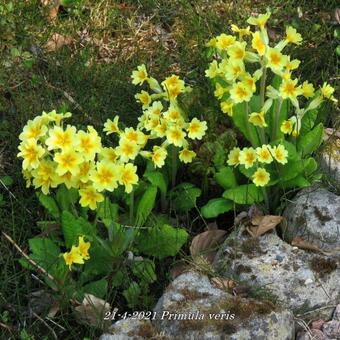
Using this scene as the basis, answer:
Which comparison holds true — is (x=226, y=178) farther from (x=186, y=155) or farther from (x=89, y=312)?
(x=89, y=312)

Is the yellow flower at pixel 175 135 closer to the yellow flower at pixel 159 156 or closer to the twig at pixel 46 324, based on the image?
the yellow flower at pixel 159 156

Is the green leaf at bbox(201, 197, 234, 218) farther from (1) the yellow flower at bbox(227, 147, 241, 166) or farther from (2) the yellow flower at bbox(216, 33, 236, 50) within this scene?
(2) the yellow flower at bbox(216, 33, 236, 50)

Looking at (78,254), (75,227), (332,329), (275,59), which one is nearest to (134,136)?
(75,227)

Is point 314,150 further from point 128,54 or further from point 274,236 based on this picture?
point 128,54

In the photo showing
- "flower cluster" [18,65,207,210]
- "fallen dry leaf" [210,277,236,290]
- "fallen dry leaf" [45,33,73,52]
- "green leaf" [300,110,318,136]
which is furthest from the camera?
"fallen dry leaf" [45,33,73,52]

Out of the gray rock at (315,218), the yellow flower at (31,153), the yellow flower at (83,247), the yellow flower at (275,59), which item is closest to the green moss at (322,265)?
the gray rock at (315,218)

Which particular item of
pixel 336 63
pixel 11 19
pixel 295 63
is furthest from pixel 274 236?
pixel 11 19

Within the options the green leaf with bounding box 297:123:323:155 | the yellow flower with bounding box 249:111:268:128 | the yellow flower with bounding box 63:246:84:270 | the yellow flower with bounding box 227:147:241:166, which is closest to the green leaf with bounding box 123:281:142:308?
the yellow flower with bounding box 63:246:84:270
